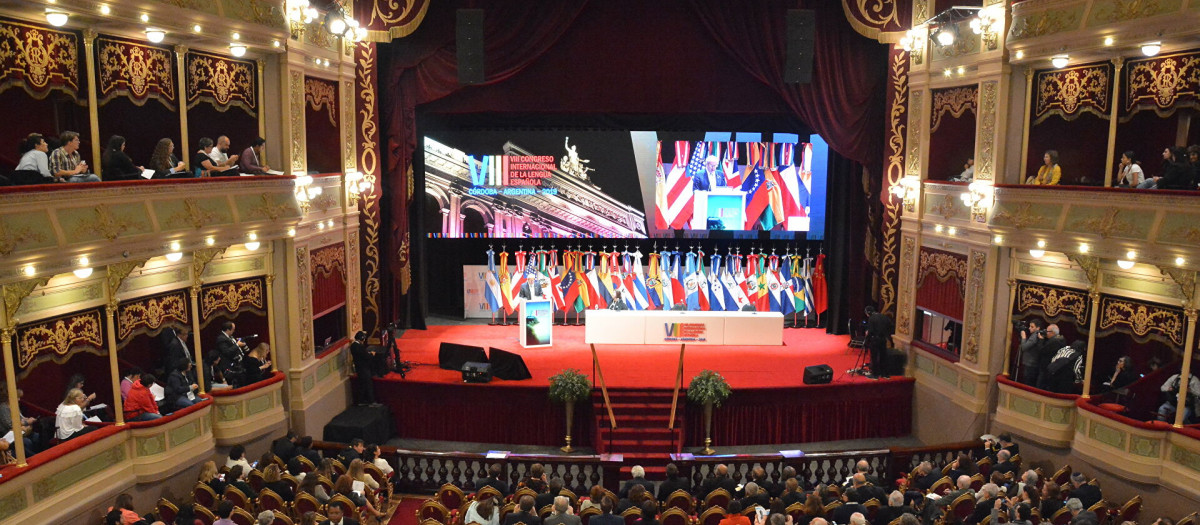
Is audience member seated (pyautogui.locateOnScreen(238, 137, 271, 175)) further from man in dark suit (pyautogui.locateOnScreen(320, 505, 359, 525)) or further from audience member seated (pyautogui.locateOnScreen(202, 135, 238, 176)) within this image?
man in dark suit (pyautogui.locateOnScreen(320, 505, 359, 525))

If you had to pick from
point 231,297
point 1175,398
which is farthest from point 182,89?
point 1175,398

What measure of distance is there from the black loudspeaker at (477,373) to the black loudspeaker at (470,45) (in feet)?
17.0

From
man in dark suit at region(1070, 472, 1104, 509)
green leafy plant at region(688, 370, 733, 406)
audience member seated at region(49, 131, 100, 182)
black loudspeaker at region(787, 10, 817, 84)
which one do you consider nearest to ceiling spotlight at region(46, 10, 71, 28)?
audience member seated at region(49, 131, 100, 182)

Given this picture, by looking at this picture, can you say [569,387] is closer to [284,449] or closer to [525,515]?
[284,449]

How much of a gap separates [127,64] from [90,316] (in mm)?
3226

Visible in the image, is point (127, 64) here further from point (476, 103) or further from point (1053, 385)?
point (1053, 385)

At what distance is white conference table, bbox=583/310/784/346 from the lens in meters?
17.1

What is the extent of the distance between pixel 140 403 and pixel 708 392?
308 inches

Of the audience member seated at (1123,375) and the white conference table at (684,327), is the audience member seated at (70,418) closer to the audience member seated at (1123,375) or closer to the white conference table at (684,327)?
the white conference table at (684,327)

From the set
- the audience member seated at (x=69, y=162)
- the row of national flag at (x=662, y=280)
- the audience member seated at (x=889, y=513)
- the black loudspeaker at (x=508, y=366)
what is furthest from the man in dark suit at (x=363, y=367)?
the audience member seated at (x=889, y=513)

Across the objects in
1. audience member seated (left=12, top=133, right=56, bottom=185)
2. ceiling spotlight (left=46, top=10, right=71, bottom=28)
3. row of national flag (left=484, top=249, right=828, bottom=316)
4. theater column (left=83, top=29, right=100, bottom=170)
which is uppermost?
ceiling spotlight (left=46, top=10, right=71, bottom=28)

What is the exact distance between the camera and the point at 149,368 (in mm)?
12555

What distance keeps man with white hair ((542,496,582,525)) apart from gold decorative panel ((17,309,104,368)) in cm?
641

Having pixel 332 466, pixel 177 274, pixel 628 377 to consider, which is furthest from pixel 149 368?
pixel 628 377
